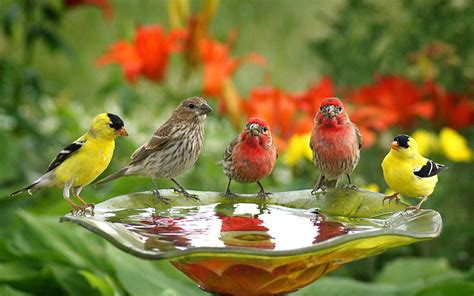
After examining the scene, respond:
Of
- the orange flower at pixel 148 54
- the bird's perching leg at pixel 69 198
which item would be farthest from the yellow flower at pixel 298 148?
the bird's perching leg at pixel 69 198

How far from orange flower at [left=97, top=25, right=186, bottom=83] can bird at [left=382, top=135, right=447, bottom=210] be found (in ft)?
7.04

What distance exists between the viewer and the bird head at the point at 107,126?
1418 mm

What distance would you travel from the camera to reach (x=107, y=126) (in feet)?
4.71

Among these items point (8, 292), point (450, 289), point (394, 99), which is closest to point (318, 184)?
point (450, 289)

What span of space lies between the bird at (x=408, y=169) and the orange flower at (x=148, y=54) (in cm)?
215

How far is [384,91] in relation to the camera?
3.62 metres

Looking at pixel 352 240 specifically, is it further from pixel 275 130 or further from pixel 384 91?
pixel 384 91

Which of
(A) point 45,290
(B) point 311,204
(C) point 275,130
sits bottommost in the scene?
(A) point 45,290

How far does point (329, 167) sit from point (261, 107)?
166cm

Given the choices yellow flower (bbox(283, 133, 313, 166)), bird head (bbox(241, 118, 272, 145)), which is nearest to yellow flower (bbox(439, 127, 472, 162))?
yellow flower (bbox(283, 133, 313, 166))

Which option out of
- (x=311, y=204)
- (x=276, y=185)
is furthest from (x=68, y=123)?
(x=311, y=204)

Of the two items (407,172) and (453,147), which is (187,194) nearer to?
(407,172)

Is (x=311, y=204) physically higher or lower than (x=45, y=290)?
higher

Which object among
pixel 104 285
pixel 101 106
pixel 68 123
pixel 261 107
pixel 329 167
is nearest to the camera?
pixel 329 167
